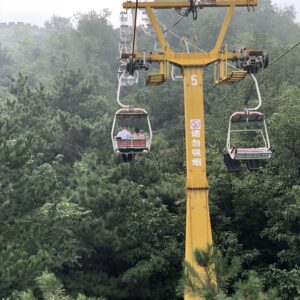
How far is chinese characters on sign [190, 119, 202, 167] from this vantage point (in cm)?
927

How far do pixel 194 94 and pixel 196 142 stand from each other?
2.82 feet

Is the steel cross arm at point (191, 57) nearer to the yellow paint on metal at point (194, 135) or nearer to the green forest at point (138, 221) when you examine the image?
the yellow paint on metal at point (194, 135)

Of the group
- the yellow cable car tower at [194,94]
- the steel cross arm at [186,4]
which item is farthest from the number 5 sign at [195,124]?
the steel cross arm at [186,4]

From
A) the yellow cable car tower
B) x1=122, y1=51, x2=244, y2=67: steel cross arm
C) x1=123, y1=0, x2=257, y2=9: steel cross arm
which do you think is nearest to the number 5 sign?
the yellow cable car tower

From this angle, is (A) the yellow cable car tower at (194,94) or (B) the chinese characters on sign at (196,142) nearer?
(A) the yellow cable car tower at (194,94)

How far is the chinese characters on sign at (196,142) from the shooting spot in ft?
30.4

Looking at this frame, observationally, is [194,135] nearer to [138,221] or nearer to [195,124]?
[195,124]

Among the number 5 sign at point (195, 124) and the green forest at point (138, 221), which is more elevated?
the number 5 sign at point (195, 124)

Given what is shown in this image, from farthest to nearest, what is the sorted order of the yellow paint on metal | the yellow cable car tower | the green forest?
the green forest < the yellow paint on metal < the yellow cable car tower

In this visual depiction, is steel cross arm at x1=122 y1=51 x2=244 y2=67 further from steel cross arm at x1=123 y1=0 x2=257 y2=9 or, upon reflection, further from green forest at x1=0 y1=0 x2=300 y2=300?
green forest at x1=0 y1=0 x2=300 y2=300

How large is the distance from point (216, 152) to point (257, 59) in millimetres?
8341

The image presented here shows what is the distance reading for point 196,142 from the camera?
928cm

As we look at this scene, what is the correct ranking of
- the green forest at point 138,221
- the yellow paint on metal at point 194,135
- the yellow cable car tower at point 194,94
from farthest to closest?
the green forest at point 138,221 → the yellow paint on metal at point 194,135 → the yellow cable car tower at point 194,94

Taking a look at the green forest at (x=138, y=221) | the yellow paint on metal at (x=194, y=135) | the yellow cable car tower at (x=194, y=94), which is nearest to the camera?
the yellow cable car tower at (x=194, y=94)
